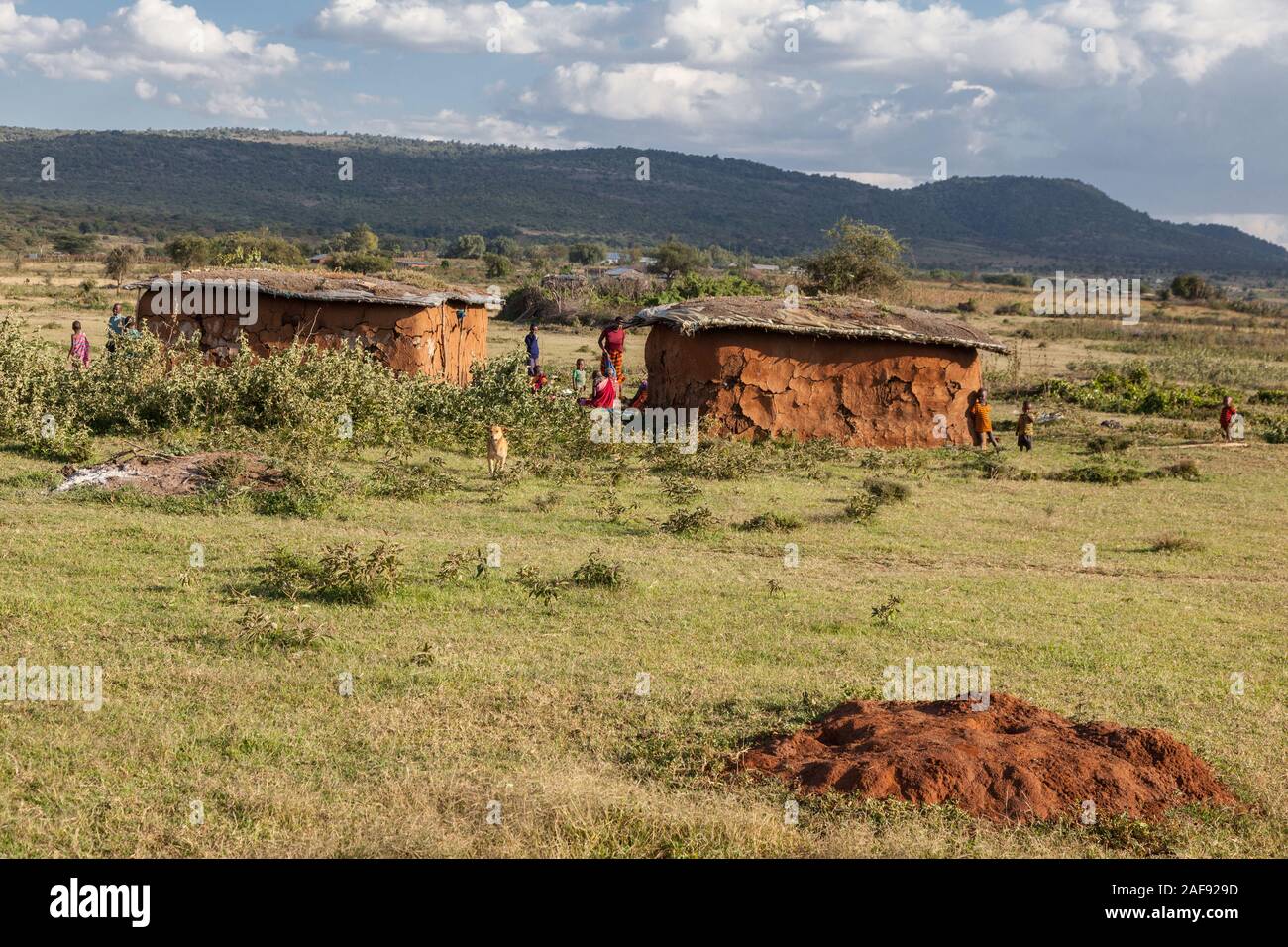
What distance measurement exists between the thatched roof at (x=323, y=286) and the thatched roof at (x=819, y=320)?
3.30m

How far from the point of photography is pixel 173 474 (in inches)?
483

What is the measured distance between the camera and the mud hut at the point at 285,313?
18219 millimetres

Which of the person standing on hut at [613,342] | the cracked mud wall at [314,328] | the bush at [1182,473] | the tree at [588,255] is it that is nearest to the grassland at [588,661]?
the bush at [1182,473]

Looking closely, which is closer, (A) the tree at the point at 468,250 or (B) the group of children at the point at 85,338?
(B) the group of children at the point at 85,338

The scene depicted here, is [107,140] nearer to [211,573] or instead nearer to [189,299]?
[189,299]

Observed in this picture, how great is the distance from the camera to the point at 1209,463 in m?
17.8

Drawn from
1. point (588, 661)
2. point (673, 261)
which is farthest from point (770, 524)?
point (673, 261)

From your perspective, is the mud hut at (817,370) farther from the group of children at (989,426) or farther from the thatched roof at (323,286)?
the thatched roof at (323,286)

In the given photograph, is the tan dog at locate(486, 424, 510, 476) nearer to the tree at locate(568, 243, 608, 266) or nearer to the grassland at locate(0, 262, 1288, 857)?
the grassland at locate(0, 262, 1288, 857)

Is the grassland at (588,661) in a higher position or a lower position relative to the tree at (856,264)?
lower

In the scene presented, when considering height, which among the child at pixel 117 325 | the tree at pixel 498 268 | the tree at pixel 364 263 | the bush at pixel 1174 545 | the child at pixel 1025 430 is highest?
the tree at pixel 498 268

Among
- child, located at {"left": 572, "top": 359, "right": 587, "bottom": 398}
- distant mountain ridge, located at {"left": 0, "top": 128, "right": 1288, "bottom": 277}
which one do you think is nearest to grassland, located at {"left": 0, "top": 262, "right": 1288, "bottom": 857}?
child, located at {"left": 572, "top": 359, "right": 587, "bottom": 398}

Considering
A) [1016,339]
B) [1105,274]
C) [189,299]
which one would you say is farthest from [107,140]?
[189,299]
